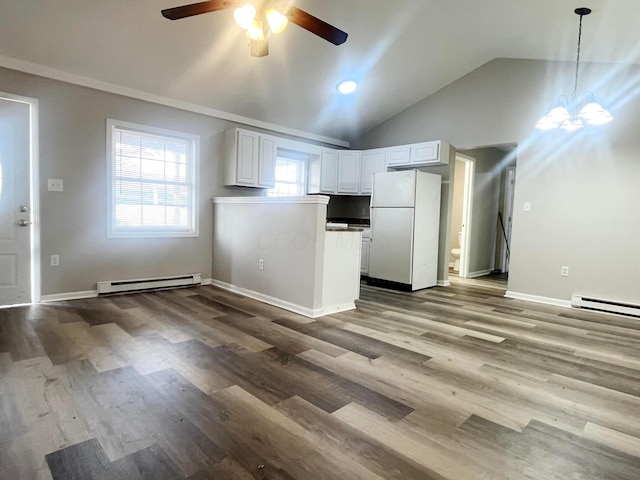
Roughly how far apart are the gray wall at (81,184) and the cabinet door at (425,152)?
333cm

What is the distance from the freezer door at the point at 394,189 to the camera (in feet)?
16.6

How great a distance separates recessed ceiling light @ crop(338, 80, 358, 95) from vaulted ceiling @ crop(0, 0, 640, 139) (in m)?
0.11

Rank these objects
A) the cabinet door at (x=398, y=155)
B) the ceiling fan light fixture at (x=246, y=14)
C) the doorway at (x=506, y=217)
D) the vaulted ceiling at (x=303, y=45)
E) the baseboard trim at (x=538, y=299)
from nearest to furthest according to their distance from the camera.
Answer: the ceiling fan light fixture at (x=246, y=14), the vaulted ceiling at (x=303, y=45), the baseboard trim at (x=538, y=299), the cabinet door at (x=398, y=155), the doorway at (x=506, y=217)

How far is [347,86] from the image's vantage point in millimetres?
5133

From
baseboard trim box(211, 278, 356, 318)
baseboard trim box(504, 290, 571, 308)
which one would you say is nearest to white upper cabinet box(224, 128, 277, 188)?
baseboard trim box(211, 278, 356, 318)

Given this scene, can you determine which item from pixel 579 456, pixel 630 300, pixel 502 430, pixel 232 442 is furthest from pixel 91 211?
pixel 630 300

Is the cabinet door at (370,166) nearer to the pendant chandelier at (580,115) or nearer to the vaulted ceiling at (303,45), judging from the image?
the vaulted ceiling at (303,45)

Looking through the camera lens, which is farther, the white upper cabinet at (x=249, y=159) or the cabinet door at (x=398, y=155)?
the cabinet door at (x=398, y=155)

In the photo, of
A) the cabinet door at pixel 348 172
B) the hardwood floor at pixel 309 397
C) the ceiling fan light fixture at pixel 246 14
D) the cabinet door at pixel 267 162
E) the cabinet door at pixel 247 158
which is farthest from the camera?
the cabinet door at pixel 348 172

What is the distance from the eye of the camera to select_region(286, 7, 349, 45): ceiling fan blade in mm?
2457

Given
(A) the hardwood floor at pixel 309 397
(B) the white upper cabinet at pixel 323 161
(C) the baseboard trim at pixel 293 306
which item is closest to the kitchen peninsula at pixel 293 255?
(C) the baseboard trim at pixel 293 306

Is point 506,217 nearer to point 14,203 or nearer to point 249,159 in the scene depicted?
point 249,159

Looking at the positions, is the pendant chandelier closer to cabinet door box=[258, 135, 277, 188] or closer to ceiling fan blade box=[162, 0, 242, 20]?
ceiling fan blade box=[162, 0, 242, 20]

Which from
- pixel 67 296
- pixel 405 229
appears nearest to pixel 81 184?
pixel 67 296
